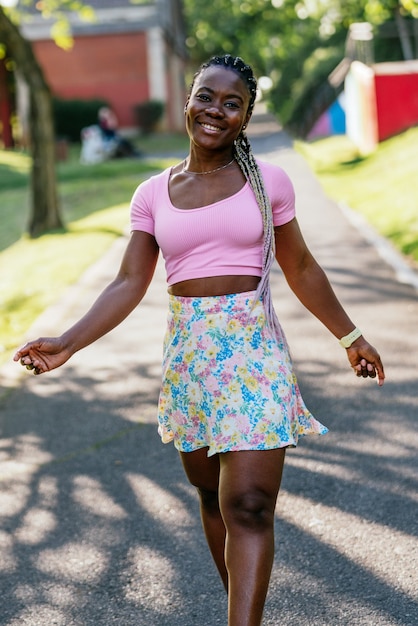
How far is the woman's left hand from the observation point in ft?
11.4

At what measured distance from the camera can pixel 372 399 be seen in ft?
21.2

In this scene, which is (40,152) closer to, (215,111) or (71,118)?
(215,111)

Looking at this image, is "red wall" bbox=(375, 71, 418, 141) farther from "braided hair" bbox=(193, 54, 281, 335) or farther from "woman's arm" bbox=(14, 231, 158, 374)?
"woman's arm" bbox=(14, 231, 158, 374)

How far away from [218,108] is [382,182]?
14.5m

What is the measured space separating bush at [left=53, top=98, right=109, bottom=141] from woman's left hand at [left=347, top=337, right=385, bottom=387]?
1364 inches

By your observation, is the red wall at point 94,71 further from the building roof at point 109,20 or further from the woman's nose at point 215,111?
the woman's nose at point 215,111

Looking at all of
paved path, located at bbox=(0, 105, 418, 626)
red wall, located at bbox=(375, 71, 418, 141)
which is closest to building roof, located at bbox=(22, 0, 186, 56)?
red wall, located at bbox=(375, 71, 418, 141)

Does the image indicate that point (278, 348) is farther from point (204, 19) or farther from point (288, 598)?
point (204, 19)

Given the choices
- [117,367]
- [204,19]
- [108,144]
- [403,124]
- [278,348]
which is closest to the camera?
[278,348]

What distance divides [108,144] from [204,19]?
24228mm

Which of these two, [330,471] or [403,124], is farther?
[403,124]

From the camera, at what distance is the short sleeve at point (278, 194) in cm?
332

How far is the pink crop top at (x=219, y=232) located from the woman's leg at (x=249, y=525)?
1.87 ft

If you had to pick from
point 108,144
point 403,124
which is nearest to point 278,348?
point 403,124
